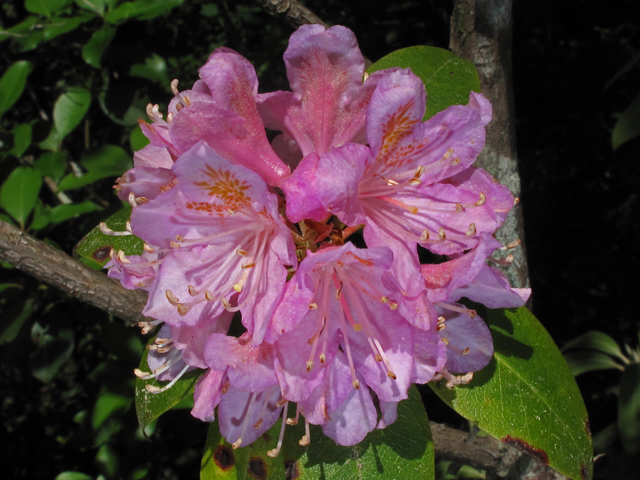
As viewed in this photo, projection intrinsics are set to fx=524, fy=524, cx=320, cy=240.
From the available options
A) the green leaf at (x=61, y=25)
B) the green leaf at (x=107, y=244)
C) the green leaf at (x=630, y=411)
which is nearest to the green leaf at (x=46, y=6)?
the green leaf at (x=61, y=25)

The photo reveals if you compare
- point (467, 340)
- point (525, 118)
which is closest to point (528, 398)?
point (467, 340)

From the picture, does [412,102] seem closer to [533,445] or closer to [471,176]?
[471,176]

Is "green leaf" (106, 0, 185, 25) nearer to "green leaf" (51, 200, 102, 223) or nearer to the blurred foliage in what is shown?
the blurred foliage

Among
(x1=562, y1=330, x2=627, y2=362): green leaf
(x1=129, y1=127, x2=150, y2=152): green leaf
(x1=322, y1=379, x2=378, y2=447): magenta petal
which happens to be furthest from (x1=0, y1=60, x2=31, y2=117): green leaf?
(x1=562, y1=330, x2=627, y2=362): green leaf

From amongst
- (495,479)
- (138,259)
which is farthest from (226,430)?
(495,479)

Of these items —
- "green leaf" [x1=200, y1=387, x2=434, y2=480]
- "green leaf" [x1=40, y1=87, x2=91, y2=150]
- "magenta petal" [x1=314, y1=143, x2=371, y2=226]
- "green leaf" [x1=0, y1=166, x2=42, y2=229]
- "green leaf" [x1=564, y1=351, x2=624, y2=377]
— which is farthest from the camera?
"green leaf" [x1=564, y1=351, x2=624, y2=377]

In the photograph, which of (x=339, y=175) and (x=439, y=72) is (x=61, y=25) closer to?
(x=439, y=72)
